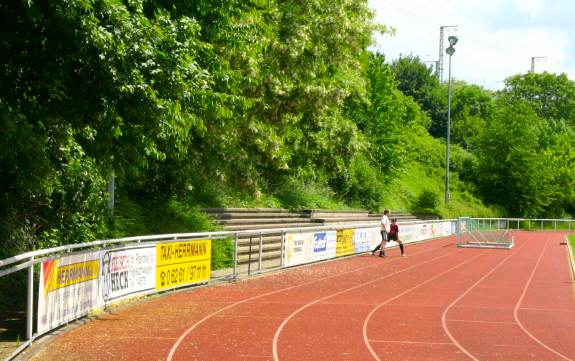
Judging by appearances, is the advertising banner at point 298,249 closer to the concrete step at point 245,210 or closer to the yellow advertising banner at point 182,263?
the concrete step at point 245,210

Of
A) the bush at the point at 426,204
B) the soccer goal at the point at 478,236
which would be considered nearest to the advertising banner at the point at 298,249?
the soccer goal at the point at 478,236

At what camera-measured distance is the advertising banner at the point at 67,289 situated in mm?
10930

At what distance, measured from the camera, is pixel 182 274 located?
56.5ft

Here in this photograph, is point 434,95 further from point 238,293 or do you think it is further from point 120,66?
point 120,66

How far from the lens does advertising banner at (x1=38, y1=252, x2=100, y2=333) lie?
1093 cm

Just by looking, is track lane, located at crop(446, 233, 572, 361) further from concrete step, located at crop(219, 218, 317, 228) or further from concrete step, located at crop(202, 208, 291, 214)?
concrete step, located at crop(202, 208, 291, 214)

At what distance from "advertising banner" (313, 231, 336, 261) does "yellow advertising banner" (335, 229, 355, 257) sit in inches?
22.1

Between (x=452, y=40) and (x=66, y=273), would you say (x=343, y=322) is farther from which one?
(x=452, y=40)

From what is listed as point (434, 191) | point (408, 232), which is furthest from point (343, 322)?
point (434, 191)

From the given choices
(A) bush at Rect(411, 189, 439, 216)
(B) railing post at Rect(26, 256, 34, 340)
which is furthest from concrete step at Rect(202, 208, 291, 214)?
(A) bush at Rect(411, 189, 439, 216)

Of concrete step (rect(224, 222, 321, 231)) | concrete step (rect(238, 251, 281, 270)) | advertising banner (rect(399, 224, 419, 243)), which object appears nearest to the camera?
concrete step (rect(238, 251, 281, 270))

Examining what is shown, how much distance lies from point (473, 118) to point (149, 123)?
9741 cm

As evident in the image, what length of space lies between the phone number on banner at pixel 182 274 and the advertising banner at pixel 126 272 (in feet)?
1.25

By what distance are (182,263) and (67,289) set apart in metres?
5.51
